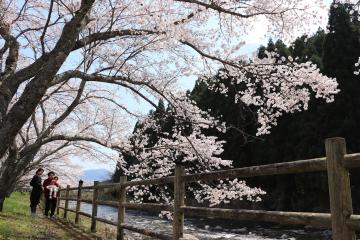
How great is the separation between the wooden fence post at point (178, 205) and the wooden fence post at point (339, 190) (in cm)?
294

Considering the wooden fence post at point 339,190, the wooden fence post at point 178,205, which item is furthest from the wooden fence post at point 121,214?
the wooden fence post at point 339,190

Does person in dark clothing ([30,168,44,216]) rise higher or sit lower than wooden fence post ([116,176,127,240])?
higher

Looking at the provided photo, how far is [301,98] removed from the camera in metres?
8.87

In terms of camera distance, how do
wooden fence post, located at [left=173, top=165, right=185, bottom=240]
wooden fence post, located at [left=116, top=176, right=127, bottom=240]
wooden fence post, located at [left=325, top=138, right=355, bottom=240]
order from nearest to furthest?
wooden fence post, located at [left=325, top=138, right=355, bottom=240] < wooden fence post, located at [left=173, top=165, right=185, bottom=240] < wooden fence post, located at [left=116, top=176, right=127, bottom=240]

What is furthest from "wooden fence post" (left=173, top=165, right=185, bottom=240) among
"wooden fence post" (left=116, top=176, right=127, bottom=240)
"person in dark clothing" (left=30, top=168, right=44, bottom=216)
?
"person in dark clothing" (left=30, top=168, right=44, bottom=216)

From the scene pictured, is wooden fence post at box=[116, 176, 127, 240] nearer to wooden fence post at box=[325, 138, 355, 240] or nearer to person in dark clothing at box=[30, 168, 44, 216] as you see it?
wooden fence post at box=[325, 138, 355, 240]

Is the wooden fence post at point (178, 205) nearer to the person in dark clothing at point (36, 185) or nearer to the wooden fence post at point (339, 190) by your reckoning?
the wooden fence post at point (339, 190)

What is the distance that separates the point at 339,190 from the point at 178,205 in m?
3.06

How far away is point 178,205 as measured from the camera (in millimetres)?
6055

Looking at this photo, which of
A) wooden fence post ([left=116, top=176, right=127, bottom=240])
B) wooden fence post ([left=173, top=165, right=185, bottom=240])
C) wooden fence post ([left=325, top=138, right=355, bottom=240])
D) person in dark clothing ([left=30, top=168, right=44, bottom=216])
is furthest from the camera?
person in dark clothing ([left=30, top=168, right=44, bottom=216])

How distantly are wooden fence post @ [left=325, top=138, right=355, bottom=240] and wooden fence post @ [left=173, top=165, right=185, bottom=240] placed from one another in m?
2.94

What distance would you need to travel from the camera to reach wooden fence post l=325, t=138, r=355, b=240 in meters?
3.29

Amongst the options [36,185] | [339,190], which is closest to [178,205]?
[339,190]

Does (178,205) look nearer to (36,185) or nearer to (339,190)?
(339,190)
